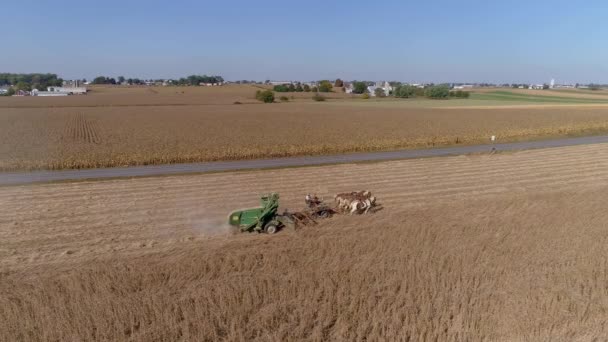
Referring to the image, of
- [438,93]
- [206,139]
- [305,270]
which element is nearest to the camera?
[305,270]

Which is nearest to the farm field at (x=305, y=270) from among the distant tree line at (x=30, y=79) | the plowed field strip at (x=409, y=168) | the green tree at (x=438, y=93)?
the plowed field strip at (x=409, y=168)

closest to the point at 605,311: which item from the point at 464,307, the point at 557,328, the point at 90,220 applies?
the point at 557,328

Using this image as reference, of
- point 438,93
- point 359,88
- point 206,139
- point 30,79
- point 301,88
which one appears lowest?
point 206,139

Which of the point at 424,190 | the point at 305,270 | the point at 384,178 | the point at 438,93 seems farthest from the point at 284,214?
the point at 438,93

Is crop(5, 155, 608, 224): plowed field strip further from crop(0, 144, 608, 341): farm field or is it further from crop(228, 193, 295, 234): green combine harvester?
crop(228, 193, 295, 234): green combine harvester

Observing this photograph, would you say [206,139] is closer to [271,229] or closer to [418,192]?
[418,192]

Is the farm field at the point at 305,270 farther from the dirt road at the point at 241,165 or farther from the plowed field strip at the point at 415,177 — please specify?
the dirt road at the point at 241,165
